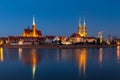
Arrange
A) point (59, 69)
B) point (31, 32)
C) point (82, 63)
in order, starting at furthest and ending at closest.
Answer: point (31, 32) → point (82, 63) → point (59, 69)

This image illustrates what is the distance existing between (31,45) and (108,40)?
32.4 metres

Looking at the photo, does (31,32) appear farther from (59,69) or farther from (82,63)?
(59,69)

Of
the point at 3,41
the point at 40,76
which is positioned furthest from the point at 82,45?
the point at 40,76

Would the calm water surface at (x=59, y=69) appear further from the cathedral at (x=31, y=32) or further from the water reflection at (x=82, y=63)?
the cathedral at (x=31, y=32)

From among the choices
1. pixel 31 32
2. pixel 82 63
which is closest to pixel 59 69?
pixel 82 63

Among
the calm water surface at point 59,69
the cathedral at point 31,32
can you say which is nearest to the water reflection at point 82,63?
the calm water surface at point 59,69

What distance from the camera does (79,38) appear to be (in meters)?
86.4

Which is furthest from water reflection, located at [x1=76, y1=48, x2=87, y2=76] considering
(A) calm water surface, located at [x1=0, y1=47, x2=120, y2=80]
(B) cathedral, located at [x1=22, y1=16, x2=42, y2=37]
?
(B) cathedral, located at [x1=22, y1=16, x2=42, y2=37]

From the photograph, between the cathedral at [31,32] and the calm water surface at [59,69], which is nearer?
the calm water surface at [59,69]

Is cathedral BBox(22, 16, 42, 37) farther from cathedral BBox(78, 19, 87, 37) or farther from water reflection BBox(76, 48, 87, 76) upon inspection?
water reflection BBox(76, 48, 87, 76)

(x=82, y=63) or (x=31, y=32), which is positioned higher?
(x=31, y=32)

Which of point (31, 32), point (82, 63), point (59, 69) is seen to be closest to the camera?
point (59, 69)

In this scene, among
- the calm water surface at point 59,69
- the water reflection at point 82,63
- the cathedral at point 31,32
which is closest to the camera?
the calm water surface at point 59,69

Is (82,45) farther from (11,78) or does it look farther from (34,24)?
(11,78)
